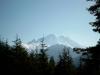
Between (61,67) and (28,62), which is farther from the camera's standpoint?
(61,67)

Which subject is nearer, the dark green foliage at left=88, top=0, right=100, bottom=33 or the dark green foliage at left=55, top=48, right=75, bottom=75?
the dark green foliage at left=88, top=0, right=100, bottom=33

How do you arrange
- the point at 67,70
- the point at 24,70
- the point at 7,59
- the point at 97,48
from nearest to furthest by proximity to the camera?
the point at 97,48 → the point at 24,70 → the point at 67,70 → the point at 7,59

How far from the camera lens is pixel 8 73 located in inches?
2005

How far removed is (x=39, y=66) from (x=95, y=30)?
3548 centimetres

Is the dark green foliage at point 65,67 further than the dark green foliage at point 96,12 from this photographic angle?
Yes

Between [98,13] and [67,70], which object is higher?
[98,13]

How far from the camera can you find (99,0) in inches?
571

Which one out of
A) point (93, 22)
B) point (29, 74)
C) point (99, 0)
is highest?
point (99, 0)

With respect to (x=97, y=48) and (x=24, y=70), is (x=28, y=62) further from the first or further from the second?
(x=97, y=48)

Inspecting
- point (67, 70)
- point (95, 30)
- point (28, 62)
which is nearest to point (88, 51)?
point (95, 30)

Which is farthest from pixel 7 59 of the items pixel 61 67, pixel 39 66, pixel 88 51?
pixel 88 51

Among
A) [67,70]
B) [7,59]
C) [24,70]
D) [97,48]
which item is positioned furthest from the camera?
[7,59]

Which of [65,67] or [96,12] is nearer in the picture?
[96,12]

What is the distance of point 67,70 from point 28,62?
9808 mm
